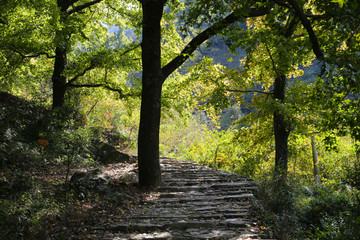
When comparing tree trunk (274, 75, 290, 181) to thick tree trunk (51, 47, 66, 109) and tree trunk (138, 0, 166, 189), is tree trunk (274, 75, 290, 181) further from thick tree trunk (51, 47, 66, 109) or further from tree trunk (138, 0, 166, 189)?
thick tree trunk (51, 47, 66, 109)

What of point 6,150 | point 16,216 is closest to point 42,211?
point 16,216

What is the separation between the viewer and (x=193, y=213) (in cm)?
520

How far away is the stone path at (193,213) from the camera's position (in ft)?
14.1

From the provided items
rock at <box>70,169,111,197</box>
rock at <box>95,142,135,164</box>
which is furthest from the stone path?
rock at <box>95,142,135,164</box>

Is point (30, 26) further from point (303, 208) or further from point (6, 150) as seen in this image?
point (303, 208)

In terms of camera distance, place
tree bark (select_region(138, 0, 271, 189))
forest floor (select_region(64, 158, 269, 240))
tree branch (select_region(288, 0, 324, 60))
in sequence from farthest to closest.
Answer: tree bark (select_region(138, 0, 271, 189)), forest floor (select_region(64, 158, 269, 240)), tree branch (select_region(288, 0, 324, 60))

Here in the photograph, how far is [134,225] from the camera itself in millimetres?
4543

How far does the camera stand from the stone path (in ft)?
14.1

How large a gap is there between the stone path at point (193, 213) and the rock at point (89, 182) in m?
1.15

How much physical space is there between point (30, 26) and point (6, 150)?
371 centimetres

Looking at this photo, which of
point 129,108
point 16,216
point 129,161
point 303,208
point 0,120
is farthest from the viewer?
point 129,108

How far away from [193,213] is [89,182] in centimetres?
256

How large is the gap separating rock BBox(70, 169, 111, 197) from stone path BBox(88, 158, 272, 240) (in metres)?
1.15

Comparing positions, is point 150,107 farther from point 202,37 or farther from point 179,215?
point 179,215
